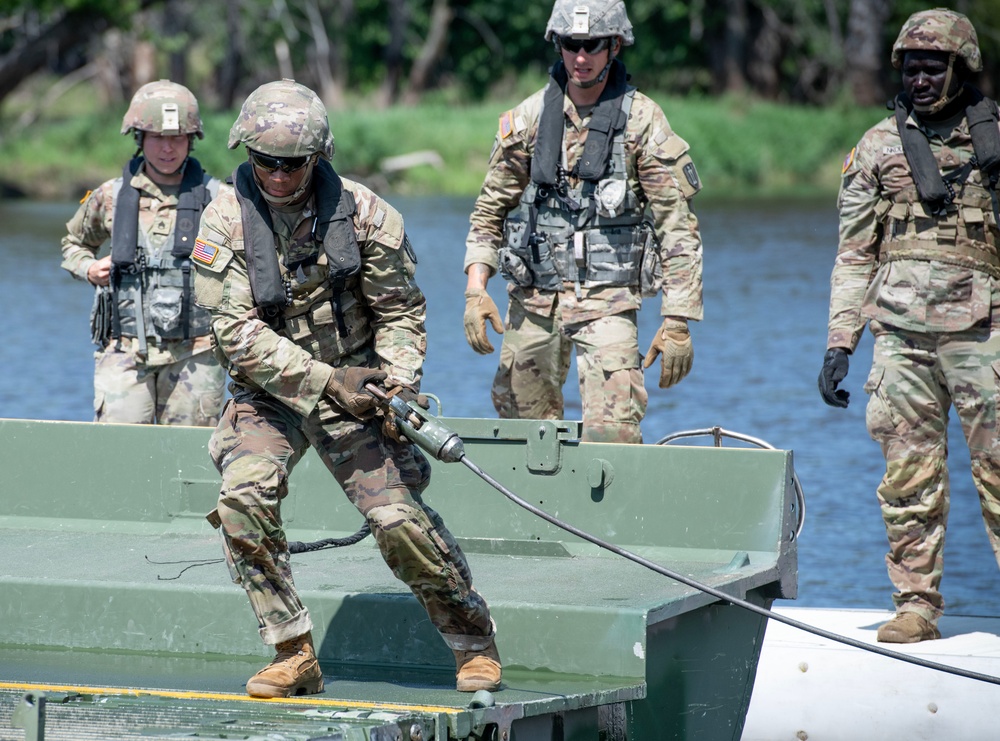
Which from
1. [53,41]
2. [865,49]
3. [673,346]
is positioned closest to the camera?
[673,346]

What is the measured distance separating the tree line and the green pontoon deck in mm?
32774

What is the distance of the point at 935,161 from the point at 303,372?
2.71 metres

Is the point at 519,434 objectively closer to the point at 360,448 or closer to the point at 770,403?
the point at 360,448

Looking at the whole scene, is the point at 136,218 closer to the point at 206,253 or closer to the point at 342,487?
the point at 206,253

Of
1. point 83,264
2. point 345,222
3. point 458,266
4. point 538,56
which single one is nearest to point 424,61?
point 538,56

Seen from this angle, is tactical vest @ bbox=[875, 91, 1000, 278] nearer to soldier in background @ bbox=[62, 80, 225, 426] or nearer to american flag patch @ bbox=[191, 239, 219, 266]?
american flag patch @ bbox=[191, 239, 219, 266]

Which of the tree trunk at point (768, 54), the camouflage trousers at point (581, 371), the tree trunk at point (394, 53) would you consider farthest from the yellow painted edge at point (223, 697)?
the tree trunk at point (768, 54)

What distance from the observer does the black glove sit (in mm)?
6258

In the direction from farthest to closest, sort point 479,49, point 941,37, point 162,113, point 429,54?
point 479,49 → point 429,54 → point 162,113 → point 941,37

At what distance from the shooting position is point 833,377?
20.6ft

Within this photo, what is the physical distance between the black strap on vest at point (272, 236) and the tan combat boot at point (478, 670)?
3.71 feet

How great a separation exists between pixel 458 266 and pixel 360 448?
17458 millimetres

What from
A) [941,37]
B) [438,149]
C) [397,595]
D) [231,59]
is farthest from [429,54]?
[397,595]

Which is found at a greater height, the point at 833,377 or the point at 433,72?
the point at 433,72
